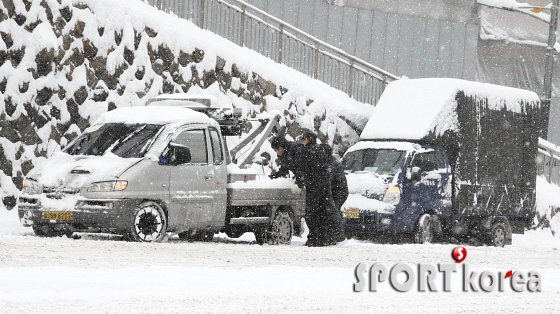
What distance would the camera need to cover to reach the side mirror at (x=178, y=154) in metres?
14.9

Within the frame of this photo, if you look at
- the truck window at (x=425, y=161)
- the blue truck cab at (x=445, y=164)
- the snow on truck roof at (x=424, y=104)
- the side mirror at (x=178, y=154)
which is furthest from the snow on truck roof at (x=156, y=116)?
the snow on truck roof at (x=424, y=104)

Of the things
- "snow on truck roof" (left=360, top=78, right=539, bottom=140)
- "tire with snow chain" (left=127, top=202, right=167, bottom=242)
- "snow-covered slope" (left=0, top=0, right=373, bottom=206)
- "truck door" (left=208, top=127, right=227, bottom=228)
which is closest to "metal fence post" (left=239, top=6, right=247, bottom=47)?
"snow-covered slope" (left=0, top=0, right=373, bottom=206)

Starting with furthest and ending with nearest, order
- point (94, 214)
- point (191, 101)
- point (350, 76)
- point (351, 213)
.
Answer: point (350, 76)
point (351, 213)
point (191, 101)
point (94, 214)

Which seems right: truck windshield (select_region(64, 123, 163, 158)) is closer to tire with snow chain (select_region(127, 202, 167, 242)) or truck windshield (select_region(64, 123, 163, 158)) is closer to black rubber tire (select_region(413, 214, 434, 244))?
tire with snow chain (select_region(127, 202, 167, 242))

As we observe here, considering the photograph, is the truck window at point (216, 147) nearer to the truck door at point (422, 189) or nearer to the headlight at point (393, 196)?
the headlight at point (393, 196)

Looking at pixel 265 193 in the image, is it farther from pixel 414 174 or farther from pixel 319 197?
pixel 414 174

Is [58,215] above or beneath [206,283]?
above

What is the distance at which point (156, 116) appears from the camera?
622 inches

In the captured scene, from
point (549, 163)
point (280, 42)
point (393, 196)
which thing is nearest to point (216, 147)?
point (393, 196)

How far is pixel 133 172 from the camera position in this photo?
14516mm

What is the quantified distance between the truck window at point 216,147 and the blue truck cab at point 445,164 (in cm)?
389

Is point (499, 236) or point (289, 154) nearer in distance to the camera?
point (289, 154)

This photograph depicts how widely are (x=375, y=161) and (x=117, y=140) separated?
6168 mm

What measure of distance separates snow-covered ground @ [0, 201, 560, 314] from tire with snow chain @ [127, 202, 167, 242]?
1.98 feet
